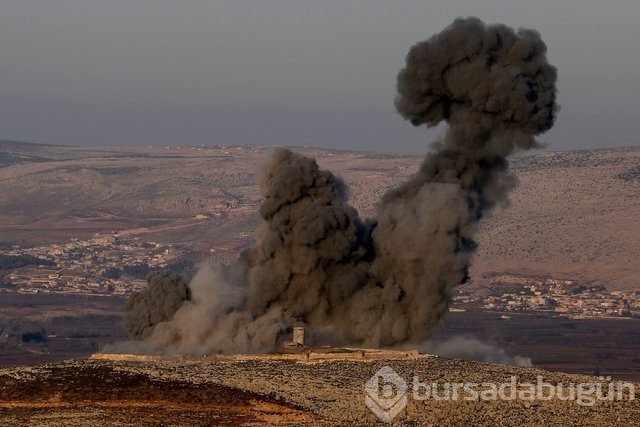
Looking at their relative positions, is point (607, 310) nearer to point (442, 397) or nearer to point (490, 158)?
point (490, 158)

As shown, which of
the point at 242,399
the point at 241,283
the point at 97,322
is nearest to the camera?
the point at 242,399

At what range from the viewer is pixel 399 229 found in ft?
238

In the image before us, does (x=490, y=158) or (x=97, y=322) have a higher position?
(x=490, y=158)

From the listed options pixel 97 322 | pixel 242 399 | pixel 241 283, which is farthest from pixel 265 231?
pixel 97 322

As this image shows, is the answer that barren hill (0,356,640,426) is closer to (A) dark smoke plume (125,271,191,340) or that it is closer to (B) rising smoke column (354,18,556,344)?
(B) rising smoke column (354,18,556,344)

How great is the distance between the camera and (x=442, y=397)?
2058 inches

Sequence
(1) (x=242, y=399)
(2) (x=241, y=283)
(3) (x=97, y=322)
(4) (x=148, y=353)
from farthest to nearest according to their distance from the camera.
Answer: (3) (x=97, y=322) < (2) (x=241, y=283) < (4) (x=148, y=353) < (1) (x=242, y=399)

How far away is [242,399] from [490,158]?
26.9 m
